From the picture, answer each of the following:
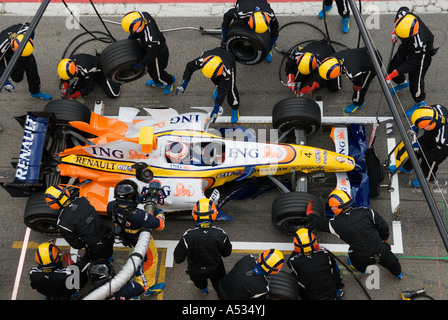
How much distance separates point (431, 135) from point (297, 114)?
78.2 inches

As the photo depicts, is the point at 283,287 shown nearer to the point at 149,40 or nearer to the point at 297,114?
the point at 297,114

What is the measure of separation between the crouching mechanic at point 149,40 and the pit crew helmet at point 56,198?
266cm

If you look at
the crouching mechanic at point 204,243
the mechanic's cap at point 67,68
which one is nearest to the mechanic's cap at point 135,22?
the mechanic's cap at point 67,68

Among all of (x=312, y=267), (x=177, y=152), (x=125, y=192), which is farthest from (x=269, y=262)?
(x=177, y=152)

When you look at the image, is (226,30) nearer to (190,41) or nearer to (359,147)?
(190,41)

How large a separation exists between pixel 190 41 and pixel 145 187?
376 centimetres

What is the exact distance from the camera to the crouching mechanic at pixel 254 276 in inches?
227

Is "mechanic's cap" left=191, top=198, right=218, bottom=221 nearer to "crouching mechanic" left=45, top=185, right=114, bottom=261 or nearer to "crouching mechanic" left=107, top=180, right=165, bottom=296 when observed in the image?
"crouching mechanic" left=107, top=180, right=165, bottom=296

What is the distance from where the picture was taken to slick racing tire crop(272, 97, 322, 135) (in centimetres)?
759

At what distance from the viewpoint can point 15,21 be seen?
9.98 metres

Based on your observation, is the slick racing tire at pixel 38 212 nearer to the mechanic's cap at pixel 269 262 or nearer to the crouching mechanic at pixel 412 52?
the mechanic's cap at pixel 269 262
